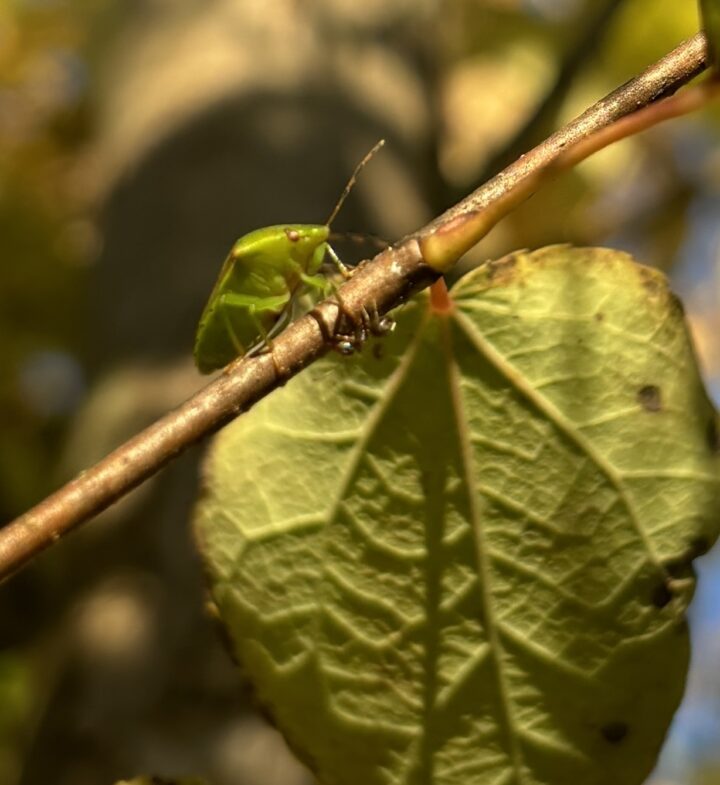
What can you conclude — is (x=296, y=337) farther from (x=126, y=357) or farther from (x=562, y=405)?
(x=126, y=357)

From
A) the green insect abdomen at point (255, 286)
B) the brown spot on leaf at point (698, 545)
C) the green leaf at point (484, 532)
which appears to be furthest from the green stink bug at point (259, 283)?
the brown spot on leaf at point (698, 545)

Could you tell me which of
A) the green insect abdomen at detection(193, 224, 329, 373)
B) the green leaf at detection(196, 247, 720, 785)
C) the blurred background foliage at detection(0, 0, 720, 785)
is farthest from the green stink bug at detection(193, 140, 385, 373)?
the blurred background foliage at detection(0, 0, 720, 785)

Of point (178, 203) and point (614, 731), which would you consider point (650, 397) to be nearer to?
point (614, 731)

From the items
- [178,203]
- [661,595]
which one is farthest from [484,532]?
[178,203]

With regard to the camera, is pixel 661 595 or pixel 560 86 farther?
pixel 560 86

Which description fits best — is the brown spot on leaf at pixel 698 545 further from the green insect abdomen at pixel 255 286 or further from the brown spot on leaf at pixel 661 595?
the green insect abdomen at pixel 255 286

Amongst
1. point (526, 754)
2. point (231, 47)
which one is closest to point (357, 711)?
point (526, 754)
